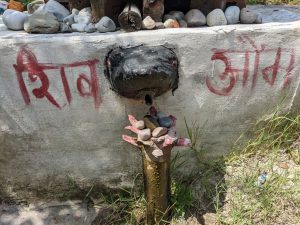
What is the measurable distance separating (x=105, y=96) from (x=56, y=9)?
0.76 metres

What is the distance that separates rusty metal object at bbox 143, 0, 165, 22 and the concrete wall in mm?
203

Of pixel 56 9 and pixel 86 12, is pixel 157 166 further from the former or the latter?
pixel 56 9

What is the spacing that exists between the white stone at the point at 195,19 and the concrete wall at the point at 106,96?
0.45 feet

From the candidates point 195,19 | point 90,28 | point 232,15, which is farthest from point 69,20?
point 232,15

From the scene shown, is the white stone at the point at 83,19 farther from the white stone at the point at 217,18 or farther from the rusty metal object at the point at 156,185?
the rusty metal object at the point at 156,185

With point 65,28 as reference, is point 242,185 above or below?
below

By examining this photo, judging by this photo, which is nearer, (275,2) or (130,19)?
(130,19)

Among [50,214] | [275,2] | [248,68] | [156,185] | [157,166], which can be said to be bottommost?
[50,214]

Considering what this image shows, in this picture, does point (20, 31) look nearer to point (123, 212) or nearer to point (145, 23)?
point (145, 23)

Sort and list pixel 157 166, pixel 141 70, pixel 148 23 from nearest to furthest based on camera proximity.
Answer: pixel 141 70 → pixel 157 166 → pixel 148 23

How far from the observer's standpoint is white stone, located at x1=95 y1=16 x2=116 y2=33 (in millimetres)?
2471

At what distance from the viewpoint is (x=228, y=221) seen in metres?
2.60

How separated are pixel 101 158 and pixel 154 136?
2.46 ft

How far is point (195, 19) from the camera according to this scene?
252 centimetres
